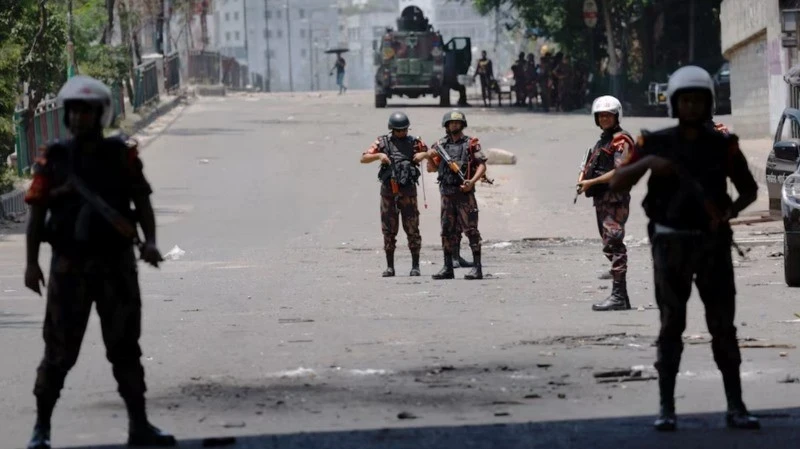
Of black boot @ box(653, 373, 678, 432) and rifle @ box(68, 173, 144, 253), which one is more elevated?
rifle @ box(68, 173, 144, 253)

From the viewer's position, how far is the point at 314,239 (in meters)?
22.3

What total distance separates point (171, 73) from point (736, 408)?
160 feet

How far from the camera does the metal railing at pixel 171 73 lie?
177 ft

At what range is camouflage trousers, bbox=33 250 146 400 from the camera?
7.32m

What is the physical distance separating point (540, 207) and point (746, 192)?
18.3 metres

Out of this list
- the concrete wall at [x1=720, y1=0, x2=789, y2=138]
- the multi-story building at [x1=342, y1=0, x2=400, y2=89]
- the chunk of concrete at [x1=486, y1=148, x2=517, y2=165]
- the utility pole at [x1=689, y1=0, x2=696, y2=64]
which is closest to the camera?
the chunk of concrete at [x1=486, y1=148, x2=517, y2=165]

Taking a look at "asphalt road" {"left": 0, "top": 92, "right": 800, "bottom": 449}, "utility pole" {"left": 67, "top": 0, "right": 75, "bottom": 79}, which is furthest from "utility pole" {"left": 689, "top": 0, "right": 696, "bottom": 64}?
"asphalt road" {"left": 0, "top": 92, "right": 800, "bottom": 449}

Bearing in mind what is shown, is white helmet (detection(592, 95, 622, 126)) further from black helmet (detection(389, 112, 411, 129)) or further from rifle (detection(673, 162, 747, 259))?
rifle (detection(673, 162, 747, 259))

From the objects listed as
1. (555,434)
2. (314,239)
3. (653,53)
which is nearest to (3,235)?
(314,239)

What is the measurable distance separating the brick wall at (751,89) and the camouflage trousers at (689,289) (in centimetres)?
2839

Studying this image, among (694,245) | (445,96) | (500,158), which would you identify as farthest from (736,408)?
(445,96)

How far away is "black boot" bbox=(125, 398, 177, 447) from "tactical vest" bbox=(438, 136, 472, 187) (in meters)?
8.97

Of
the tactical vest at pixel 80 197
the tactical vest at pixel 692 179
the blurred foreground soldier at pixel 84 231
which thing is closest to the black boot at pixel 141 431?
the blurred foreground soldier at pixel 84 231

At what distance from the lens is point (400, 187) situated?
16812mm
